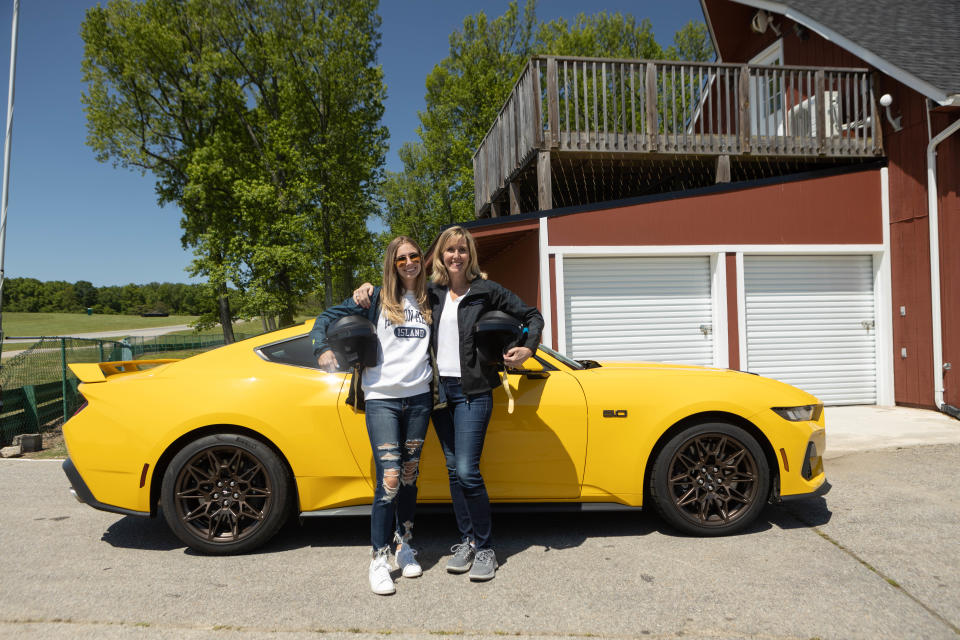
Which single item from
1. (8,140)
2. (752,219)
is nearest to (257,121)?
(8,140)

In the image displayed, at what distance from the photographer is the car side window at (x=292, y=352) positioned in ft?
11.7

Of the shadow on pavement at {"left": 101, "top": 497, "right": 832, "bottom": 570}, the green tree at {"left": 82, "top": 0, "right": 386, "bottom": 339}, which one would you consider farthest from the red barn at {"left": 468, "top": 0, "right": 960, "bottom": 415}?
the green tree at {"left": 82, "top": 0, "right": 386, "bottom": 339}

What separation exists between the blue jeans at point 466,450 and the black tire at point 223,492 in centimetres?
100

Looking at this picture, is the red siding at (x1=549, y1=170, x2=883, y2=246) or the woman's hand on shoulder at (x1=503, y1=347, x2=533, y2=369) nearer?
the woman's hand on shoulder at (x1=503, y1=347, x2=533, y2=369)

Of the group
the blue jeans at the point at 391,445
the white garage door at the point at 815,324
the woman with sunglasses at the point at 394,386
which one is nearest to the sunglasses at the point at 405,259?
the woman with sunglasses at the point at 394,386

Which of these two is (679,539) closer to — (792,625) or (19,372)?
(792,625)

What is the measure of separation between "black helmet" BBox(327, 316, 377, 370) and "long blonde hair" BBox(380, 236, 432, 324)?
13 centimetres

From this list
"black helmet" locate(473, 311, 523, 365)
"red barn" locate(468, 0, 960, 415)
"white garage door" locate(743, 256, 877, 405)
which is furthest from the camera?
"white garage door" locate(743, 256, 877, 405)

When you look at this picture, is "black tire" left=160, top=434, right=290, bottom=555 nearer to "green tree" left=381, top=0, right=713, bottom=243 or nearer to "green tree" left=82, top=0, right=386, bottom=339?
"green tree" left=82, top=0, right=386, bottom=339

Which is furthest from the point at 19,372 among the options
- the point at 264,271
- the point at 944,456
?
the point at 264,271

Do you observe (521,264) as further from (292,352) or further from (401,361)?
(401,361)

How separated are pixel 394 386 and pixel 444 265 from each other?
0.70 meters

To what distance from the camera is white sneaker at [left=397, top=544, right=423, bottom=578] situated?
3.07 metres

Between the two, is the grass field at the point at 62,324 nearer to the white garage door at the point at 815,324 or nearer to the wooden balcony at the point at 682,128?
the wooden balcony at the point at 682,128
